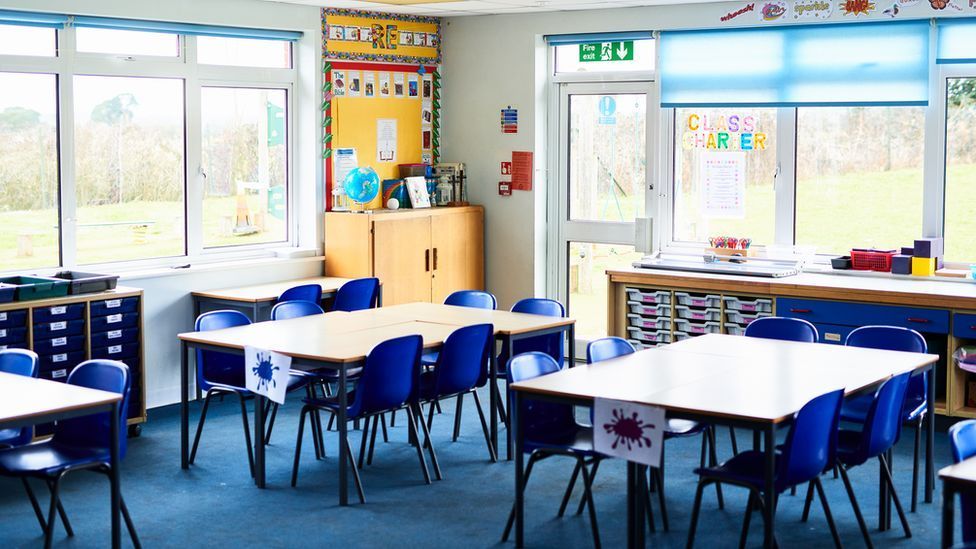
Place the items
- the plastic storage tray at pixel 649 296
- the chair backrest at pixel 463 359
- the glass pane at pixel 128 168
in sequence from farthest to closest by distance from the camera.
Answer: the plastic storage tray at pixel 649 296 < the glass pane at pixel 128 168 < the chair backrest at pixel 463 359

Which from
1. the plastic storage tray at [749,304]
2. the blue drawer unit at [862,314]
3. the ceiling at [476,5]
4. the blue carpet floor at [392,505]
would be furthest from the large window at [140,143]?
the blue drawer unit at [862,314]

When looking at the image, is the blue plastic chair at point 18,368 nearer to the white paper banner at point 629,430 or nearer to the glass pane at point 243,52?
the white paper banner at point 629,430

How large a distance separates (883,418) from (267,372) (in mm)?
3046

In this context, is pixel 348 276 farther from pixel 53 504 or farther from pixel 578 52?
pixel 53 504

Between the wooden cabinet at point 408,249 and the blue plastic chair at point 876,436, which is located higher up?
the wooden cabinet at point 408,249

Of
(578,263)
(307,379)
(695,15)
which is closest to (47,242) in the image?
(307,379)

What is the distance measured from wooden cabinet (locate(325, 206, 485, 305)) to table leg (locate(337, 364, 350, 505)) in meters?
3.23

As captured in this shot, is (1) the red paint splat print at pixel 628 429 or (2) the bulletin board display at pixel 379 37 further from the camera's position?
(2) the bulletin board display at pixel 379 37

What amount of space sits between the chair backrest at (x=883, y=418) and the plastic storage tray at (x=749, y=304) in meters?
2.72

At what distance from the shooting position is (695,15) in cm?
905

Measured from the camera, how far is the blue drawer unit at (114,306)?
296 inches

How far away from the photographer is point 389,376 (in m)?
6.27

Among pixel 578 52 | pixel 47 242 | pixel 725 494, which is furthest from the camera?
pixel 578 52

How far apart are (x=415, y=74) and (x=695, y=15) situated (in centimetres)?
243
